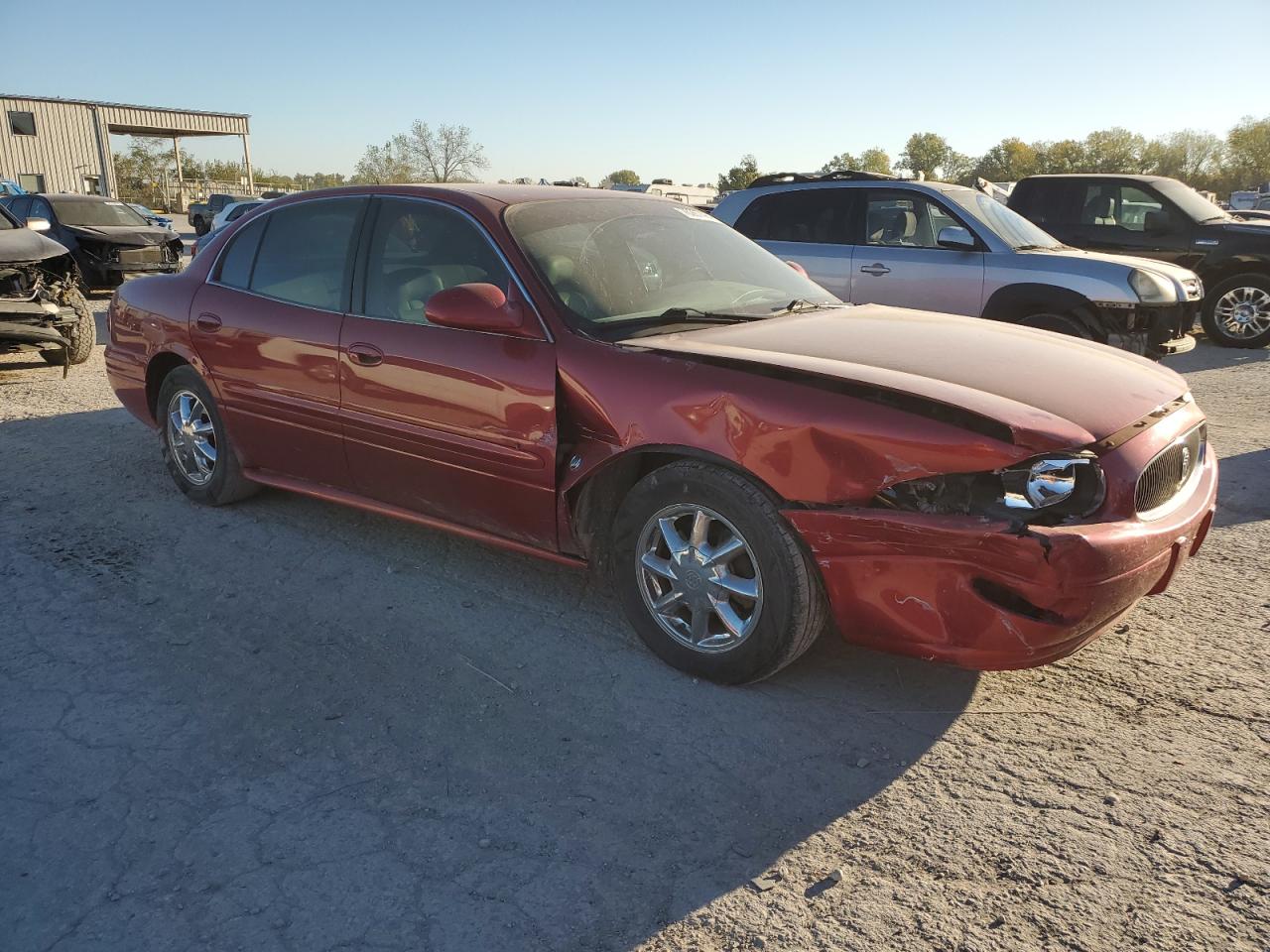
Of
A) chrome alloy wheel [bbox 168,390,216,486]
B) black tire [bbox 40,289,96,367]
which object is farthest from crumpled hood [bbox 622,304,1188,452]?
black tire [bbox 40,289,96,367]

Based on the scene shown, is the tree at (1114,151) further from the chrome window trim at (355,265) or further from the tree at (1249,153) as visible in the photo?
the chrome window trim at (355,265)

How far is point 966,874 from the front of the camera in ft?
7.72

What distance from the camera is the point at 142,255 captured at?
15.1 m

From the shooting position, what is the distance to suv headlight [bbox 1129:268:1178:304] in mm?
7973

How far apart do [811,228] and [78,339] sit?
23.6 ft

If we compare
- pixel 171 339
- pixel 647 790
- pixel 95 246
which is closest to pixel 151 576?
pixel 171 339

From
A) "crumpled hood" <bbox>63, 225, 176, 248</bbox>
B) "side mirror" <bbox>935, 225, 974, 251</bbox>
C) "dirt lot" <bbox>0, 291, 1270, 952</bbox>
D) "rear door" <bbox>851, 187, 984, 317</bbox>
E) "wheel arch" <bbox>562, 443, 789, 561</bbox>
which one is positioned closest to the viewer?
"dirt lot" <bbox>0, 291, 1270, 952</bbox>

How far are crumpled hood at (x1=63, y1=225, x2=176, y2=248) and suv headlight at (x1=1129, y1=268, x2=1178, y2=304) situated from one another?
1413 cm

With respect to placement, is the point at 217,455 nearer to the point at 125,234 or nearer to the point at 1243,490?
the point at 1243,490

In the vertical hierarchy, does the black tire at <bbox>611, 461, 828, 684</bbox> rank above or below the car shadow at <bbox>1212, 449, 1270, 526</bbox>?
above

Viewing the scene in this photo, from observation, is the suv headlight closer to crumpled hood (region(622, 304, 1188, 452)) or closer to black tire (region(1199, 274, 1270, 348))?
black tire (region(1199, 274, 1270, 348))

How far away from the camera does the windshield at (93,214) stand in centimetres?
1555

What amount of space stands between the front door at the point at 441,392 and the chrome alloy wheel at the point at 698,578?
1.53 feet

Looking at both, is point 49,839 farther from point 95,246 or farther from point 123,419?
point 95,246
